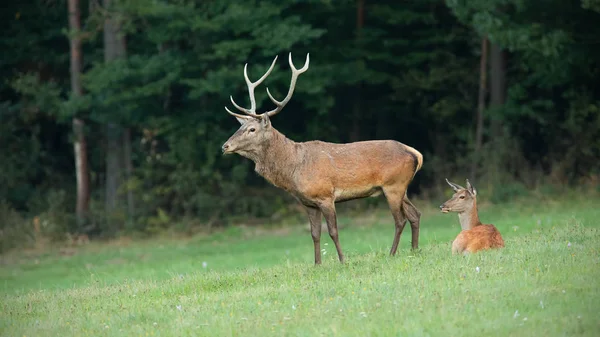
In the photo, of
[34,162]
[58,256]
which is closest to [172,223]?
[58,256]

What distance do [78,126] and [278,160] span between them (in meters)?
14.5

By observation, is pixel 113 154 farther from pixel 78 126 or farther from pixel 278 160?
pixel 278 160

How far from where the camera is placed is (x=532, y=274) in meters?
9.62

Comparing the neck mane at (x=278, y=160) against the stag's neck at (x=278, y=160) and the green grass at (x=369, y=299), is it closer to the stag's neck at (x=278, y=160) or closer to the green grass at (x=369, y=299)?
the stag's neck at (x=278, y=160)

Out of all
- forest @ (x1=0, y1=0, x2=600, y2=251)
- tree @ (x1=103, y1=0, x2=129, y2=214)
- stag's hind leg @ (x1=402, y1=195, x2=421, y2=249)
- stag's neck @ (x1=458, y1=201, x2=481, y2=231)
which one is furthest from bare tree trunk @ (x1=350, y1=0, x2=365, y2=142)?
stag's hind leg @ (x1=402, y1=195, x2=421, y2=249)

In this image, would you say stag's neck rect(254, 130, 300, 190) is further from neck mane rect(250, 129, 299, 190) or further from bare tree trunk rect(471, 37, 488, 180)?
bare tree trunk rect(471, 37, 488, 180)

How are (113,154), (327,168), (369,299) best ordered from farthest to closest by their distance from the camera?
(113,154), (327,168), (369,299)

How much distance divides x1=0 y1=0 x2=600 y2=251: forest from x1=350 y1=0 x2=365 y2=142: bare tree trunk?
0.06 metres

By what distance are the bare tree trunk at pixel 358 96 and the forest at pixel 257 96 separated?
6 centimetres

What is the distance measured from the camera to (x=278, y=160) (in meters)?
12.2

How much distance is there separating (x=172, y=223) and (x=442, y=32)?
9.98 metres

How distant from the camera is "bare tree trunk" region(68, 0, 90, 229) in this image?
25188 millimetres

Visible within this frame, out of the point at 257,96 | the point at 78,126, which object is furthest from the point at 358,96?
the point at 78,126

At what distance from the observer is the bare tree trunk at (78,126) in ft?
82.6
